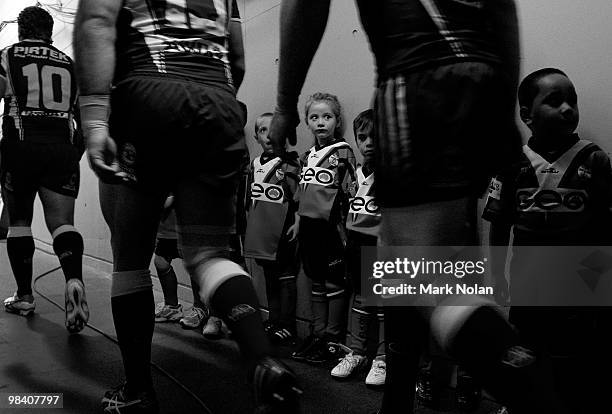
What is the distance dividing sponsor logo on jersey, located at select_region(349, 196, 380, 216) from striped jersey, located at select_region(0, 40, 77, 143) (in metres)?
1.73

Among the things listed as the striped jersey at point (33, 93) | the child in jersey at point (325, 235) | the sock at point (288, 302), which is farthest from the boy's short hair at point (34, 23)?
the sock at point (288, 302)

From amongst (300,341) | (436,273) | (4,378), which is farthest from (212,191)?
(300,341)

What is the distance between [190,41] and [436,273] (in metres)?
0.89

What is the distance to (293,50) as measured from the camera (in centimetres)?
108

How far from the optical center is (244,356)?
3.58ft

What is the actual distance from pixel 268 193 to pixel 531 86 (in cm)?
142

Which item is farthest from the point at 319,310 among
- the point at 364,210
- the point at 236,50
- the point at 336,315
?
the point at 236,50

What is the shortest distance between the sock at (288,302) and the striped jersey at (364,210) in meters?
0.61

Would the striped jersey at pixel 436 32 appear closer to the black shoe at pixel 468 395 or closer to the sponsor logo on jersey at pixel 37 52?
the black shoe at pixel 468 395

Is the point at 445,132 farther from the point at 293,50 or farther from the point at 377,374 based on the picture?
the point at 377,374

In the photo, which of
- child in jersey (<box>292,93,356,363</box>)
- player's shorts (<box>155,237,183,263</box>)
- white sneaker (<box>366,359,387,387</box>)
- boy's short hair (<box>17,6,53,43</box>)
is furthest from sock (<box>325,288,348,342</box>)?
boy's short hair (<box>17,6,53,43</box>)

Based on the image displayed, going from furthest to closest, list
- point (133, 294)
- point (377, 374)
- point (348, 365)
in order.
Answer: point (348, 365)
point (377, 374)
point (133, 294)

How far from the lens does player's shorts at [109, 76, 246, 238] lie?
1305 millimetres

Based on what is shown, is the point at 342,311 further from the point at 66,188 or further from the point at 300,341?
the point at 66,188
